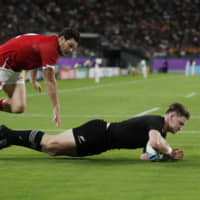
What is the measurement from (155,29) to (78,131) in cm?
6251

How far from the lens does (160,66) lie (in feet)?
228

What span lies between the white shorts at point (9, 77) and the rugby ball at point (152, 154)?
276cm

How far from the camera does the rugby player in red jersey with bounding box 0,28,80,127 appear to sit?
24.7 ft

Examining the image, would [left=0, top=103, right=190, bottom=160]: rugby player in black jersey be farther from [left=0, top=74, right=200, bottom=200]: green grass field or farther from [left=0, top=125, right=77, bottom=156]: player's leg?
[left=0, top=74, right=200, bottom=200]: green grass field

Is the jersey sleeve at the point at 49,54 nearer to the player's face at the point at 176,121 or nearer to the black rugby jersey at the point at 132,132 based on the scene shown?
the black rugby jersey at the point at 132,132

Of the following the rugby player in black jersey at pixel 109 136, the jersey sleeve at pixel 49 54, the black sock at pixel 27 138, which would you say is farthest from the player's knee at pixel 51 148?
the jersey sleeve at pixel 49 54

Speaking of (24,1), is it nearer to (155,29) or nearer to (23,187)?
(155,29)

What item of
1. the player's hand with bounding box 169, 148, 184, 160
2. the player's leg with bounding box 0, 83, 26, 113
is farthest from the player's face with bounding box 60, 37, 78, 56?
the player's hand with bounding box 169, 148, 184, 160

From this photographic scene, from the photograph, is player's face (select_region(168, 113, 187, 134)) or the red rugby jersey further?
the red rugby jersey

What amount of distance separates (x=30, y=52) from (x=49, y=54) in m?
0.49

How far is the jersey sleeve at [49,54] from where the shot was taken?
7.50 meters

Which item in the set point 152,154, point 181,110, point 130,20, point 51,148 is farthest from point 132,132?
point 130,20

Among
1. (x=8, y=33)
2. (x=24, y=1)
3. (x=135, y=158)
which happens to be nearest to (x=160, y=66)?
(x=24, y=1)

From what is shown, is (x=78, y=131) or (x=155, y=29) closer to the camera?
(x=78, y=131)
